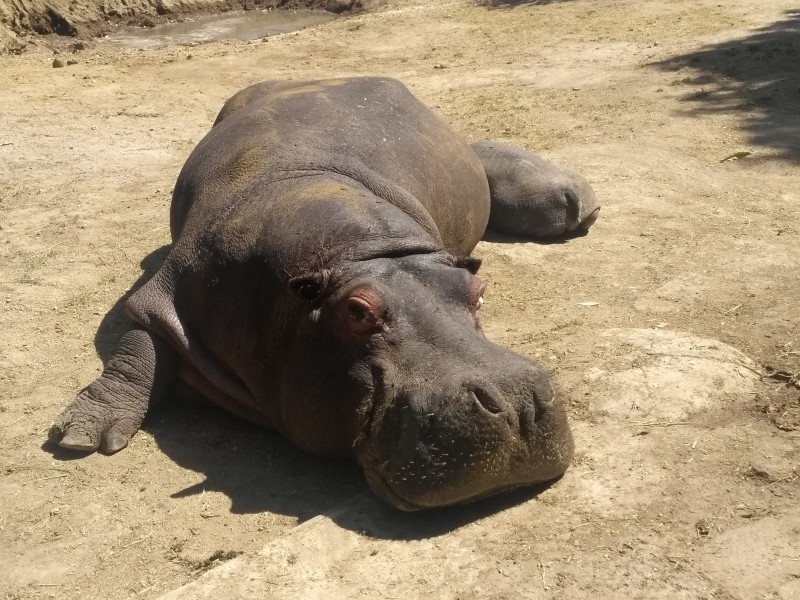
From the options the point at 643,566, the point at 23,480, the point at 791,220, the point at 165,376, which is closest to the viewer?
the point at 643,566

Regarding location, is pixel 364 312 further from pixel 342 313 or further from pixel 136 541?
pixel 136 541

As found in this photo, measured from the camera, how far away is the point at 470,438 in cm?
407

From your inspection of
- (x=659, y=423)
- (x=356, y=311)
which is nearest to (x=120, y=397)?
(x=356, y=311)

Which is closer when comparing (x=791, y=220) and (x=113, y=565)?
(x=113, y=565)

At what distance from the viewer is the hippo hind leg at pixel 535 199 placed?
26.5ft

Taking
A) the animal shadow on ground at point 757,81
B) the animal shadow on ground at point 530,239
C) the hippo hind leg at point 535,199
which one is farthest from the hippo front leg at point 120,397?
the animal shadow on ground at point 757,81

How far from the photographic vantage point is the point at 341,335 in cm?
464

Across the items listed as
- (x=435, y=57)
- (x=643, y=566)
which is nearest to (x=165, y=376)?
(x=643, y=566)

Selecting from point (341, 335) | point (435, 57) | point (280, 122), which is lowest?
point (435, 57)

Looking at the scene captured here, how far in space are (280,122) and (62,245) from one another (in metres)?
2.66

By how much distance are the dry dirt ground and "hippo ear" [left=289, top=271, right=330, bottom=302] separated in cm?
93

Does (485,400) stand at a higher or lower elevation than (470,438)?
higher

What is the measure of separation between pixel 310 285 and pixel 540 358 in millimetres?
1674

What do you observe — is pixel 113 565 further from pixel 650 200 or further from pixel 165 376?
pixel 650 200
